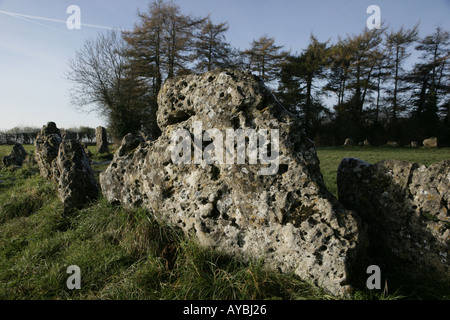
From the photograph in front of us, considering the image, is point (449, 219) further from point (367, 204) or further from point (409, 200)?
point (367, 204)

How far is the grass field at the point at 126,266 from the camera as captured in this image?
2350mm

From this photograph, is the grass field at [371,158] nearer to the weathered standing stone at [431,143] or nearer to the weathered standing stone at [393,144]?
the weathered standing stone at [431,143]

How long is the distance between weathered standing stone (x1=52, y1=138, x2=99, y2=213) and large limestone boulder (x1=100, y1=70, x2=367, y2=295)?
4.74ft

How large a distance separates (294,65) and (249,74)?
1127 inches

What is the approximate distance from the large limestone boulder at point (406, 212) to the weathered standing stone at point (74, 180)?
14.6 feet

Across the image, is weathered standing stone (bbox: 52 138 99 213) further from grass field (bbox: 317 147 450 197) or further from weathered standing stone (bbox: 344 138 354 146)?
weathered standing stone (bbox: 344 138 354 146)

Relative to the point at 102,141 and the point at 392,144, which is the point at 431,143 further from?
the point at 102,141

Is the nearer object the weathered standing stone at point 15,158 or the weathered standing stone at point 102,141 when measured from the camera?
the weathered standing stone at point 15,158

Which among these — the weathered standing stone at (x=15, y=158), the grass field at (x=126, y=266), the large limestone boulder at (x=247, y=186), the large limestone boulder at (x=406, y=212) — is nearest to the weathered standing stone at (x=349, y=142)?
the large limestone boulder at (x=406, y=212)

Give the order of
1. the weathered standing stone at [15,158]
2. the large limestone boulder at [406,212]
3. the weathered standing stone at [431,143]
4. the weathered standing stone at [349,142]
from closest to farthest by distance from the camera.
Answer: the large limestone boulder at [406,212], the weathered standing stone at [15,158], the weathered standing stone at [431,143], the weathered standing stone at [349,142]

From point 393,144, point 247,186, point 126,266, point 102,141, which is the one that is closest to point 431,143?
point 393,144

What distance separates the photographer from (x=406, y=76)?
2662cm

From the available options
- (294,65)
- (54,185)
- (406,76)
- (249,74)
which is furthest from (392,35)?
(54,185)
